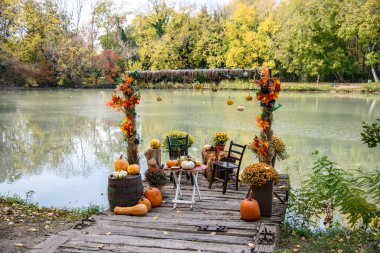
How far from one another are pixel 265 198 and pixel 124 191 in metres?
2.29

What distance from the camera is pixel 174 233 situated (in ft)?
18.3

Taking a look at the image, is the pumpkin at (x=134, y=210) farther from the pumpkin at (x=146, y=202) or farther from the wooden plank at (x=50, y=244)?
the wooden plank at (x=50, y=244)

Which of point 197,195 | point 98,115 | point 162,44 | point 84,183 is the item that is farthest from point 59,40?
point 197,195

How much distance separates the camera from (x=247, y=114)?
23.8 metres

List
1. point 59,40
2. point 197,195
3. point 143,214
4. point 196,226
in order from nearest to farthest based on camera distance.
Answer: point 196,226, point 143,214, point 197,195, point 59,40

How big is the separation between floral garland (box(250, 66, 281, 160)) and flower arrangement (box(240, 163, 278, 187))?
137 cm

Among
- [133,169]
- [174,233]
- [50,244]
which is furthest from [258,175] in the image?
[50,244]

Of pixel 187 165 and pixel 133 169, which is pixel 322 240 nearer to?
pixel 187 165

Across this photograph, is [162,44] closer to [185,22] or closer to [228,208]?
[185,22]

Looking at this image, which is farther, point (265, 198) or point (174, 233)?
point (265, 198)

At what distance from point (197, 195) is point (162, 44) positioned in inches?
1586

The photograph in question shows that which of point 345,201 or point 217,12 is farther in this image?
point 217,12

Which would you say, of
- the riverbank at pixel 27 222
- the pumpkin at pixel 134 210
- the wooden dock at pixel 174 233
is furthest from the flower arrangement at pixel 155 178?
the riverbank at pixel 27 222

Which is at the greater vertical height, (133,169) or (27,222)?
(133,169)
